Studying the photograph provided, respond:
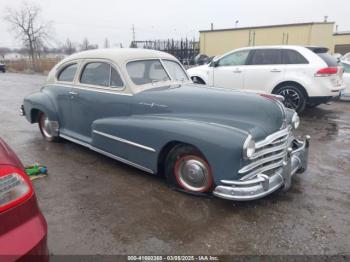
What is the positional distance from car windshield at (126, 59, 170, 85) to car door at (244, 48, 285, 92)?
4.27m

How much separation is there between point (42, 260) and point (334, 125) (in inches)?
280

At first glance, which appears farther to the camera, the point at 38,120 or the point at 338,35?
the point at 338,35

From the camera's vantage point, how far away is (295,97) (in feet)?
25.5

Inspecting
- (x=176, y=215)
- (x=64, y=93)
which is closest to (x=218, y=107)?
(x=176, y=215)

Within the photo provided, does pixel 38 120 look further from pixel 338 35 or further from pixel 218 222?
pixel 338 35

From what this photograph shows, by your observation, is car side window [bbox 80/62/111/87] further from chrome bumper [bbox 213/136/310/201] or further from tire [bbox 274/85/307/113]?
tire [bbox 274/85/307/113]

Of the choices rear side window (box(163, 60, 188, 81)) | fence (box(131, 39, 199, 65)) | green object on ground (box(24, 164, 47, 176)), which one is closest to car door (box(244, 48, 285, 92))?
rear side window (box(163, 60, 188, 81))

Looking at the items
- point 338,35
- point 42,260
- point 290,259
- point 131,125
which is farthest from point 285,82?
point 338,35

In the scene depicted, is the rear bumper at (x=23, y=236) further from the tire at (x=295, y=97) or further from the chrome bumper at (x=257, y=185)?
the tire at (x=295, y=97)

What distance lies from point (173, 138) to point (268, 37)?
964 inches

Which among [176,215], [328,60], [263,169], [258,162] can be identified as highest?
[328,60]

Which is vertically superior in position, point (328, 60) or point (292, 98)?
point (328, 60)

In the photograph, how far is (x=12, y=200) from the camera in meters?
1.75

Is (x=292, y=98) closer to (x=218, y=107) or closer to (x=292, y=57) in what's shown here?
(x=292, y=57)
